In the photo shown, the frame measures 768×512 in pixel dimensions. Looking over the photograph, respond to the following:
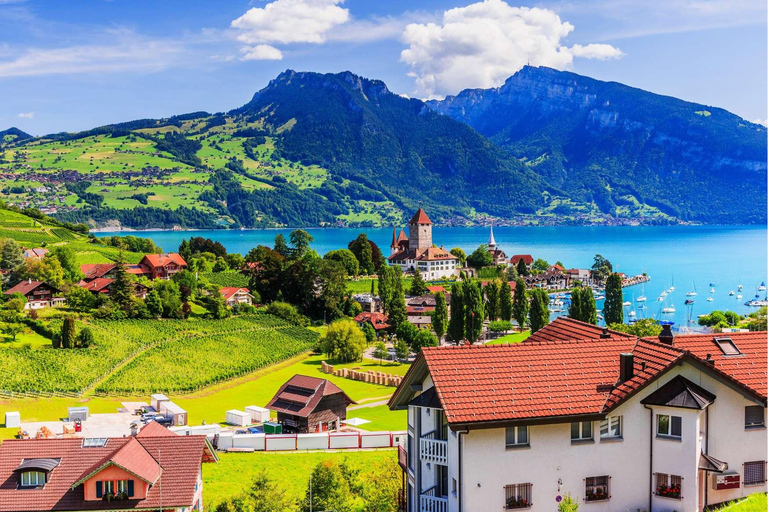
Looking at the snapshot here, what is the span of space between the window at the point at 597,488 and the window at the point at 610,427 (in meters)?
0.87

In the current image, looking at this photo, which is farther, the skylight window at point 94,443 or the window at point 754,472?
the skylight window at point 94,443

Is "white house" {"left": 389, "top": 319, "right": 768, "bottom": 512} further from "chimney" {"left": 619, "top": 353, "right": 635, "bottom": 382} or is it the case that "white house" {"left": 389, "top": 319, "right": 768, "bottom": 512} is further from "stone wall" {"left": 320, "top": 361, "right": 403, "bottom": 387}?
"stone wall" {"left": 320, "top": 361, "right": 403, "bottom": 387}

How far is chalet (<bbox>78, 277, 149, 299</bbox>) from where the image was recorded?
63138mm

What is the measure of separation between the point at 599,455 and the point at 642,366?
80.5 inches

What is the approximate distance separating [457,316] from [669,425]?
4737 cm

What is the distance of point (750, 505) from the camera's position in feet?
45.3

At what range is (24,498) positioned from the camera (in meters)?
18.2

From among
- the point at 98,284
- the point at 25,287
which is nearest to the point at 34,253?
the point at 98,284

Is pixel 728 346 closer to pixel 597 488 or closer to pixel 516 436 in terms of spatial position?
pixel 597 488

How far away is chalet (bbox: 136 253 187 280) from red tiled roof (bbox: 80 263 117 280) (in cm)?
709

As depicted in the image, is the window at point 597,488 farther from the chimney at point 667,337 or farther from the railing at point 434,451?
the chimney at point 667,337

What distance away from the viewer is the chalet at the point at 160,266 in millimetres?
79312

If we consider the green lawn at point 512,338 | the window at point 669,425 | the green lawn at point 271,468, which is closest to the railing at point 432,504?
the window at point 669,425

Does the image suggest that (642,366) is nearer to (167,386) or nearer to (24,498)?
(24,498)
